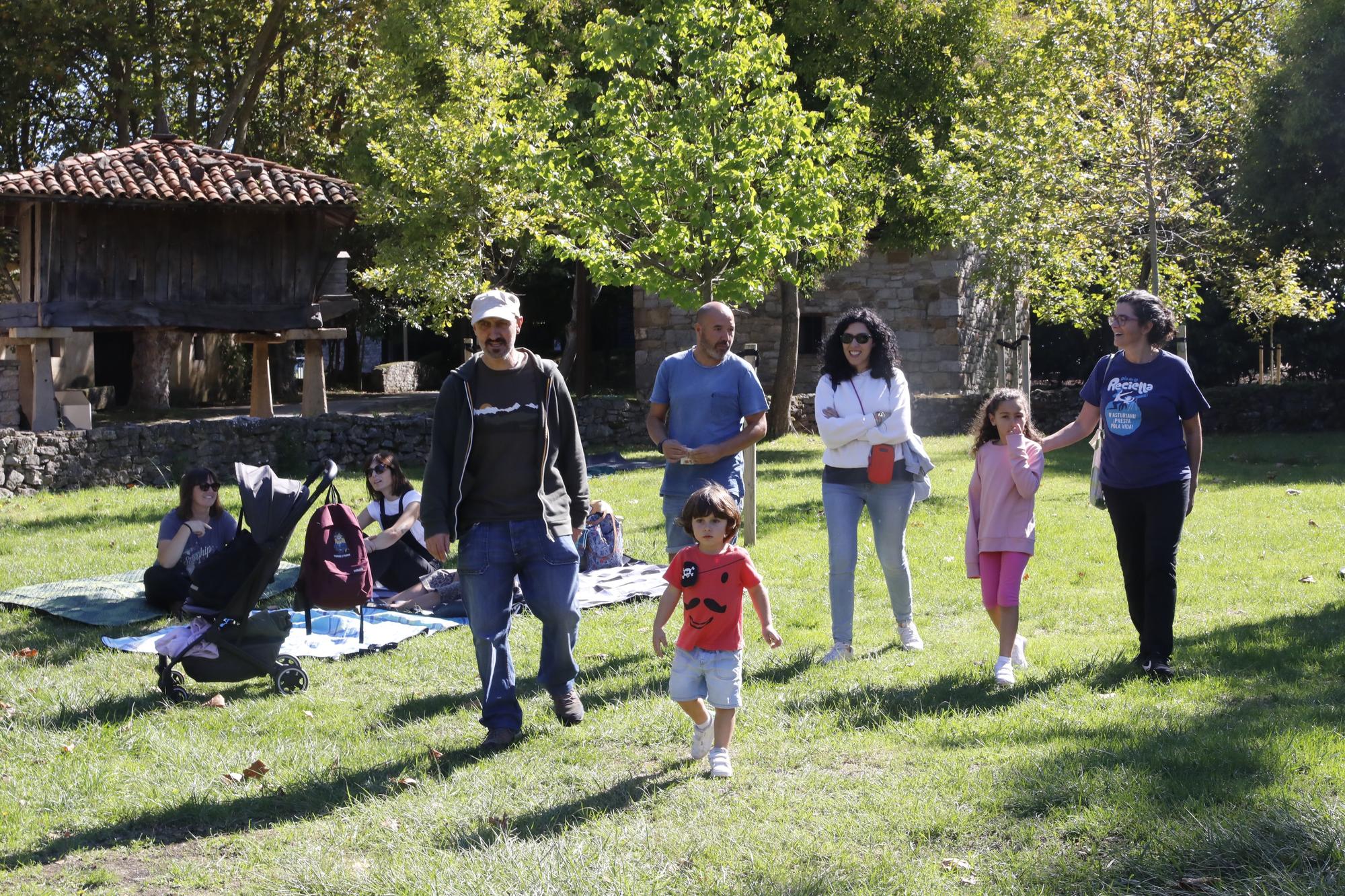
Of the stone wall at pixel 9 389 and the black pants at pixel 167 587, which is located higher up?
the stone wall at pixel 9 389

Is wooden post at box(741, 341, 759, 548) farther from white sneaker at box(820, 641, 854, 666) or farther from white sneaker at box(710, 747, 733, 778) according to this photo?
white sneaker at box(710, 747, 733, 778)

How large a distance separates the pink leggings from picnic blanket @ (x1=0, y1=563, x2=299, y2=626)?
470cm

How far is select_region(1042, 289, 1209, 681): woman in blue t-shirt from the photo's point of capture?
6.20 meters

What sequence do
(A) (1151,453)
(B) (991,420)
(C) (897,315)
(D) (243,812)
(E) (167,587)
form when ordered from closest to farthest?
(D) (243,812), (A) (1151,453), (B) (991,420), (E) (167,587), (C) (897,315)

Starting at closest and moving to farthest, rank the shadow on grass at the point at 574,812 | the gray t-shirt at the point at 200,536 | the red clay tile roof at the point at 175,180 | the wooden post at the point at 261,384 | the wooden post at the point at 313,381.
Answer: the shadow on grass at the point at 574,812 < the gray t-shirt at the point at 200,536 < the red clay tile roof at the point at 175,180 < the wooden post at the point at 313,381 < the wooden post at the point at 261,384

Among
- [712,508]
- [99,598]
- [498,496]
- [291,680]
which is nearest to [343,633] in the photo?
[291,680]

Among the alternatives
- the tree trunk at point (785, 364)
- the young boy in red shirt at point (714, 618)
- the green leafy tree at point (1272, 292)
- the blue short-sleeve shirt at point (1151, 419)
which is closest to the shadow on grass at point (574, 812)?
the young boy in red shirt at point (714, 618)

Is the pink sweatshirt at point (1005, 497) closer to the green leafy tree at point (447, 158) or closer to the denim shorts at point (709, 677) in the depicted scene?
the denim shorts at point (709, 677)

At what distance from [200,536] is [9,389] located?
2105cm

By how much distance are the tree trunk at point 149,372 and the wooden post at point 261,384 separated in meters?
6.47

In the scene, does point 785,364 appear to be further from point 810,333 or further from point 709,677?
point 709,677

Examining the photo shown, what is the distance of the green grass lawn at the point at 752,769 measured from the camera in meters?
4.06

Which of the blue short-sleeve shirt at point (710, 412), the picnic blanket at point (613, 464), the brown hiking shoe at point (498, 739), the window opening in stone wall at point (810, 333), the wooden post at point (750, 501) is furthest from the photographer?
the window opening in stone wall at point (810, 333)

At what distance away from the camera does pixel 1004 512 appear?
6.32 meters
